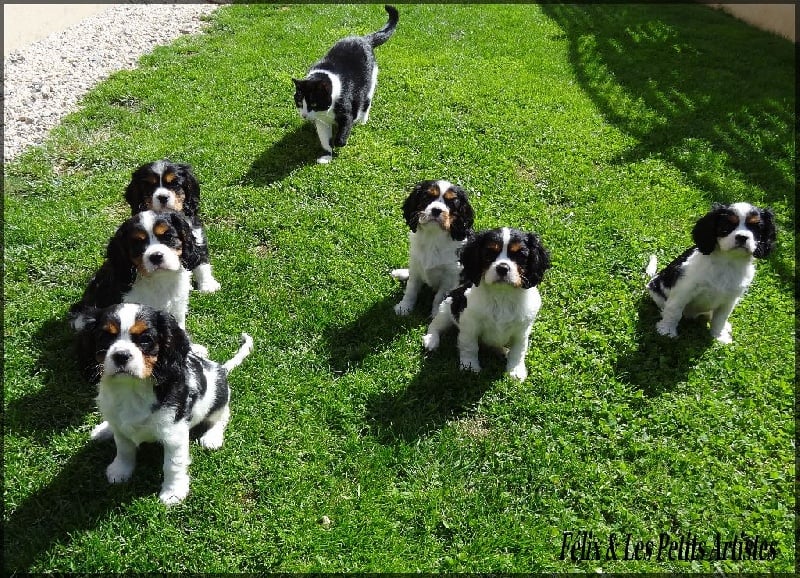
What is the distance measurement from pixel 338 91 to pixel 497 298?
13.7 ft

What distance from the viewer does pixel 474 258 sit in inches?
165

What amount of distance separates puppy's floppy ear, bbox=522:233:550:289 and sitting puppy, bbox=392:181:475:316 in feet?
2.58

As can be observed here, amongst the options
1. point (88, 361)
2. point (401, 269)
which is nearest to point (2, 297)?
point (88, 361)

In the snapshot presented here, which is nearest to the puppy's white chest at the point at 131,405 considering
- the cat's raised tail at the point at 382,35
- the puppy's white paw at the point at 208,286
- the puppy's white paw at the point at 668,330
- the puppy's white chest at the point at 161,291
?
the puppy's white chest at the point at 161,291

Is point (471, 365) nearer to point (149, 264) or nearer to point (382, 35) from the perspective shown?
point (149, 264)

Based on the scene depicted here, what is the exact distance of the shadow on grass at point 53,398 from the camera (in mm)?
4195

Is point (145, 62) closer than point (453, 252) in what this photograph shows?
No

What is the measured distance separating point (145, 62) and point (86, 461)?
7700 millimetres

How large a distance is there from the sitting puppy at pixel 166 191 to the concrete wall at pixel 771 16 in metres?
12.1

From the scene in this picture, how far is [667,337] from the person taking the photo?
16.7 ft

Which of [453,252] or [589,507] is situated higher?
[453,252]

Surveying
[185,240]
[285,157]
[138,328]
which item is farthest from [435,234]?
[285,157]

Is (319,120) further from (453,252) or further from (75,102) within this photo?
(75,102)

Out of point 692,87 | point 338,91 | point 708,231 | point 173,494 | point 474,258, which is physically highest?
point 708,231
